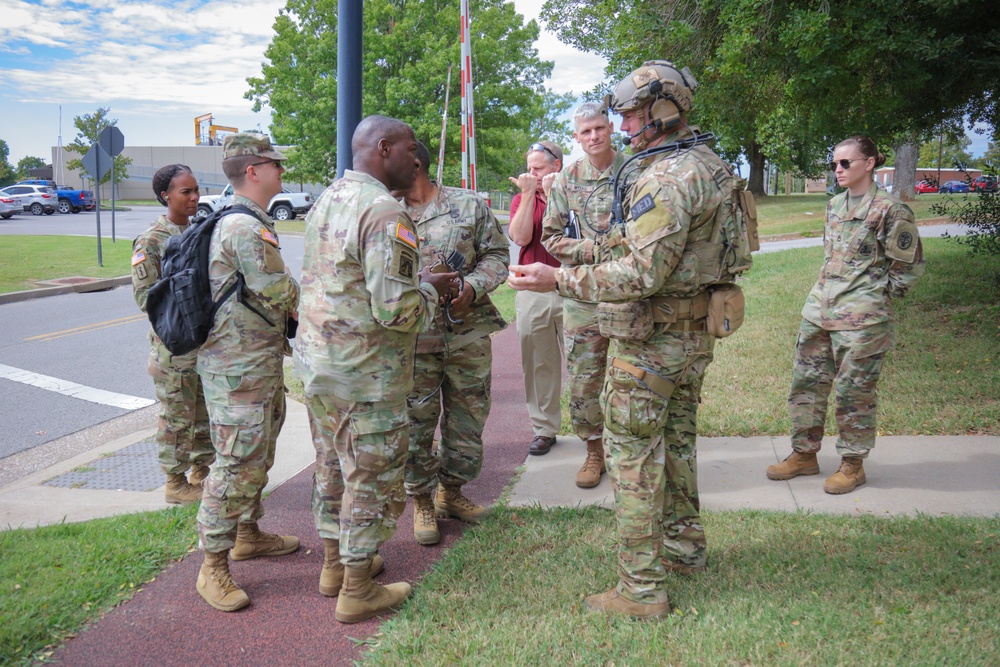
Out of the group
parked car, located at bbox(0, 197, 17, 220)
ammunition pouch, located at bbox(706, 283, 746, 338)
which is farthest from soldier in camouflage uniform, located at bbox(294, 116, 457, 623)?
parked car, located at bbox(0, 197, 17, 220)

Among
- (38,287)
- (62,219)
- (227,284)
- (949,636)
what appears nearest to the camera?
(949,636)

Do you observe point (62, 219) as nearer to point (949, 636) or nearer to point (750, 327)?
point (750, 327)

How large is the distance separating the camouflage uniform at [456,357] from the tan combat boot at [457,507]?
8 cm

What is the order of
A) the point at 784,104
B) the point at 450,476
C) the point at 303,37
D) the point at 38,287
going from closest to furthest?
1. the point at 450,476
2. the point at 784,104
3. the point at 38,287
4. the point at 303,37

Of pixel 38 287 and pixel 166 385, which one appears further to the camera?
pixel 38 287

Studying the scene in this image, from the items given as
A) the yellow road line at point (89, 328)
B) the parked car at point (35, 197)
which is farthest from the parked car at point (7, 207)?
the yellow road line at point (89, 328)

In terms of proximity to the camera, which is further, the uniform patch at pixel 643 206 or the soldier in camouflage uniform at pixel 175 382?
the soldier in camouflage uniform at pixel 175 382

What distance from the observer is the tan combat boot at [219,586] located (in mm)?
3490

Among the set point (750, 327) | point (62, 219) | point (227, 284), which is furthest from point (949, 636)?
point (62, 219)

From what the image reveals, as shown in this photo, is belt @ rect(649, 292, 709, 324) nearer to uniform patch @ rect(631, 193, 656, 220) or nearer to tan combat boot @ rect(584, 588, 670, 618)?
uniform patch @ rect(631, 193, 656, 220)

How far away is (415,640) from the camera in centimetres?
313

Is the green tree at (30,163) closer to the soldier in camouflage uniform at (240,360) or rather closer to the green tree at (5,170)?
the green tree at (5,170)

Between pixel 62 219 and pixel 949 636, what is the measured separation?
122 feet

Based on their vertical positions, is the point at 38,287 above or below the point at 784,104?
below
